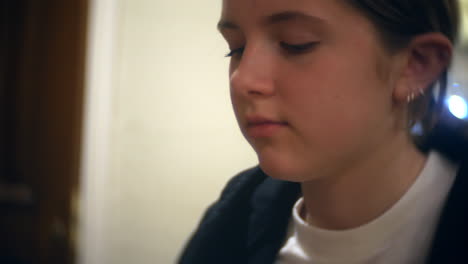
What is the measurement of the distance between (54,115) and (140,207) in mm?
576

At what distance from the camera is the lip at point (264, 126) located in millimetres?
354

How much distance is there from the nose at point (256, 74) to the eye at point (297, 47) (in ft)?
0.06

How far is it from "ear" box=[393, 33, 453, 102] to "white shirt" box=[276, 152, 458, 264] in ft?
0.35

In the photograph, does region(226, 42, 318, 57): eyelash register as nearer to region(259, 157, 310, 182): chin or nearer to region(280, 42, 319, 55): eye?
region(280, 42, 319, 55): eye

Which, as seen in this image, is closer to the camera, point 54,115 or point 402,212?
point 402,212

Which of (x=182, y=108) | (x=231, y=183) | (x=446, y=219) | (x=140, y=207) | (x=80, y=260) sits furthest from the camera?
(x=80, y=260)

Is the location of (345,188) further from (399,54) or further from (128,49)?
(128,49)

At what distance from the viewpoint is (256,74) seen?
0.35 m

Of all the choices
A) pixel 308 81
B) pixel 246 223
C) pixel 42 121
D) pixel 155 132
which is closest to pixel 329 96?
pixel 308 81

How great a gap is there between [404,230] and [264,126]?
22 centimetres

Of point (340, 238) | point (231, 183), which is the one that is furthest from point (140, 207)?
point (340, 238)

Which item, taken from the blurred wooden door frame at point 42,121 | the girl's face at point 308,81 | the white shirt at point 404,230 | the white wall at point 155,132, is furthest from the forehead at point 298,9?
the blurred wooden door frame at point 42,121

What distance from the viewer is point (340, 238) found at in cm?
42

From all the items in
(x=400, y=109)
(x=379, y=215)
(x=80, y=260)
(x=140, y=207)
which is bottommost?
(x=80, y=260)
